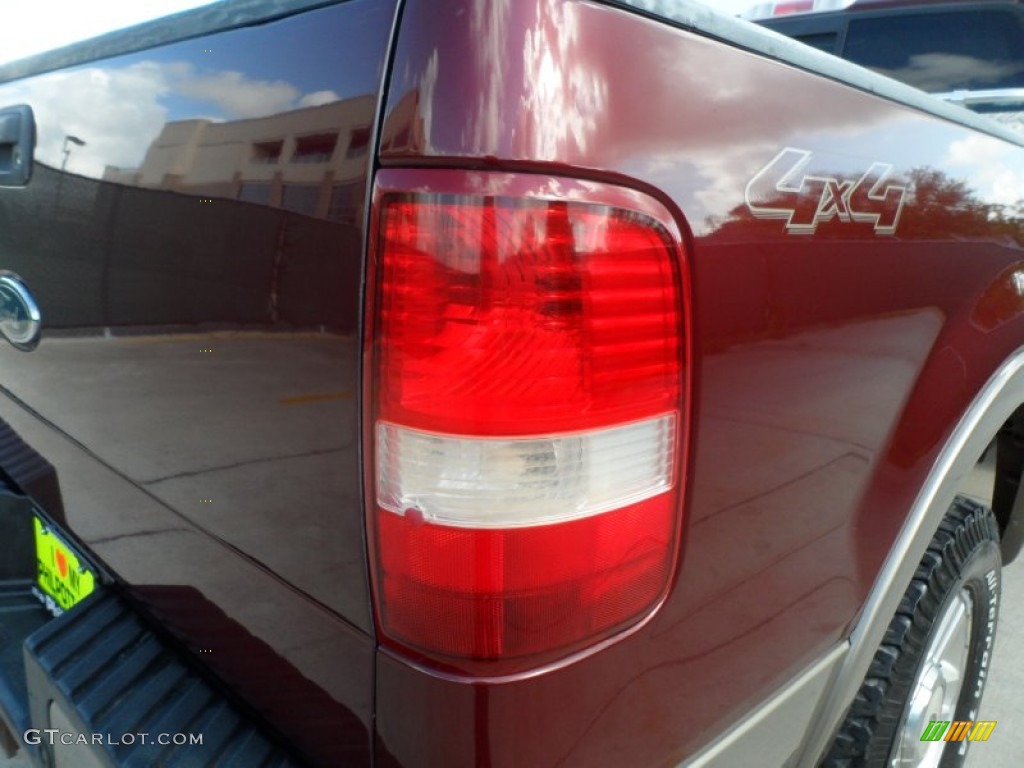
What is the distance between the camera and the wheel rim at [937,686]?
186cm

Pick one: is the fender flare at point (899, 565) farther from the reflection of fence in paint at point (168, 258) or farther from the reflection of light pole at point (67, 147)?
the reflection of light pole at point (67, 147)

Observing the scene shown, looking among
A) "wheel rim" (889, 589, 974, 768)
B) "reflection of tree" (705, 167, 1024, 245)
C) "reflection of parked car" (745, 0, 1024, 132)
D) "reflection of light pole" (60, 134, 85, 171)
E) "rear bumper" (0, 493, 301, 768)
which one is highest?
"reflection of parked car" (745, 0, 1024, 132)

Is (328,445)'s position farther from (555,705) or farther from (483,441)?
(555,705)

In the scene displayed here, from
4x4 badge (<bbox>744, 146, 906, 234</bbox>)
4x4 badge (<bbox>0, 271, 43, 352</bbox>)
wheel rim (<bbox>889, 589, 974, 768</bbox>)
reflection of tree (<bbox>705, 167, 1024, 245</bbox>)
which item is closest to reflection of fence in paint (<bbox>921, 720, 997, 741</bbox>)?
wheel rim (<bbox>889, 589, 974, 768</bbox>)

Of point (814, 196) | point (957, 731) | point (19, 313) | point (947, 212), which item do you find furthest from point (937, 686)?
point (19, 313)

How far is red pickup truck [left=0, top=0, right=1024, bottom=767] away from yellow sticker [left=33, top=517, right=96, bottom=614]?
0.05m

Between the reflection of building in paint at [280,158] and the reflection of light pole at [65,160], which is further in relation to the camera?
the reflection of light pole at [65,160]

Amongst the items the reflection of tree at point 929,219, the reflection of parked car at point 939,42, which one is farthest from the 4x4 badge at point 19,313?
the reflection of parked car at point 939,42

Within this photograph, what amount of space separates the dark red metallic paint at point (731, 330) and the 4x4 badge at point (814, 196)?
0.06ft

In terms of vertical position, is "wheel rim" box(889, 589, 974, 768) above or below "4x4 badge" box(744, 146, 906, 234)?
below

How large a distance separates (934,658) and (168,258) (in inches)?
68.5

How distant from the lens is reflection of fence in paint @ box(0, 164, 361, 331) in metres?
1.00

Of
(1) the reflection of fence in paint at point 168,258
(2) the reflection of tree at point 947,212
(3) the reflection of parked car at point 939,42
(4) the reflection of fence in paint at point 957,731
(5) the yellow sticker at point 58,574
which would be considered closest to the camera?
(1) the reflection of fence in paint at point 168,258

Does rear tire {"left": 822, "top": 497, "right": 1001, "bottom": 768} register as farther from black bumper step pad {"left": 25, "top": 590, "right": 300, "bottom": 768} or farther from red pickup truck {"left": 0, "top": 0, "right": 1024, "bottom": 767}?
black bumper step pad {"left": 25, "top": 590, "right": 300, "bottom": 768}
